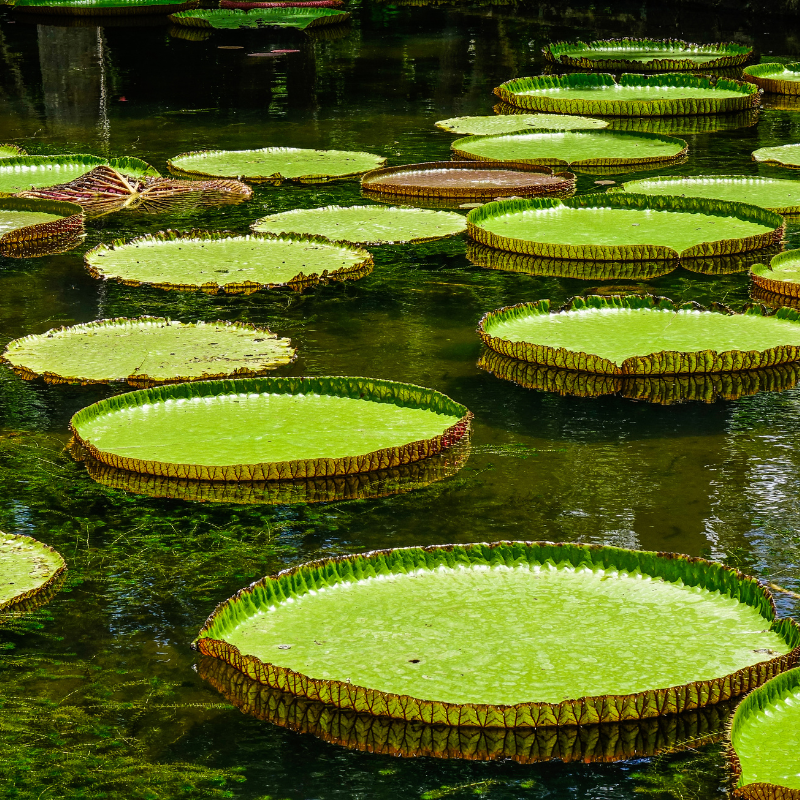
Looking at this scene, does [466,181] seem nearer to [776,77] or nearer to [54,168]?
[54,168]

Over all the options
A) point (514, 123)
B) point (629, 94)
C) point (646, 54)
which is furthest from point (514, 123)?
point (646, 54)

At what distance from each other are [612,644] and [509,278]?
382cm

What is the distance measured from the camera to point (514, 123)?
10.6 meters

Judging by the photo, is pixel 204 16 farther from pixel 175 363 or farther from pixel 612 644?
pixel 612 644

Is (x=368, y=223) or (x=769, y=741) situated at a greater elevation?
(x=368, y=223)

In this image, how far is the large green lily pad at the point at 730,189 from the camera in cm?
781

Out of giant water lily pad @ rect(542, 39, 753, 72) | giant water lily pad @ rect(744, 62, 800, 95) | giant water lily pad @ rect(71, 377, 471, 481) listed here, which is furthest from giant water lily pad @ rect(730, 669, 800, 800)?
giant water lily pad @ rect(542, 39, 753, 72)

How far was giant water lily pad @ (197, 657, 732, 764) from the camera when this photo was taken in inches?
111

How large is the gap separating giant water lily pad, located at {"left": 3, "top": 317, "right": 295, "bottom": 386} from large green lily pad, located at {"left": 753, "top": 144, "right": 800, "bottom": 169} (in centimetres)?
464

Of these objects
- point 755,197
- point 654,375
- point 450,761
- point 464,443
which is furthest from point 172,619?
point 755,197

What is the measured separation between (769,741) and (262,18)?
16410 millimetres

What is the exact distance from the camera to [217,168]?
9039 mm

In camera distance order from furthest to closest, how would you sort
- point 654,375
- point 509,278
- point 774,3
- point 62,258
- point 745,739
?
point 774,3 < point 62,258 < point 509,278 < point 654,375 < point 745,739

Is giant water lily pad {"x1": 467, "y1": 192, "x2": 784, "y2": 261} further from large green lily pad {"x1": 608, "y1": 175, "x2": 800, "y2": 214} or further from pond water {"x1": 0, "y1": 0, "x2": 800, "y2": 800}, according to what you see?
large green lily pad {"x1": 608, "y1": 175, "x2": 800, "y2": 214}
